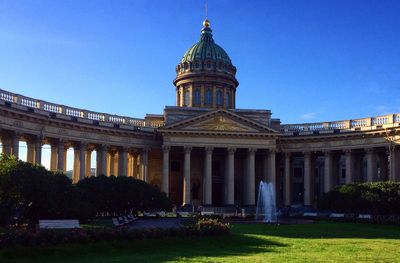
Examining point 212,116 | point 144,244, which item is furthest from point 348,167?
point 144,244

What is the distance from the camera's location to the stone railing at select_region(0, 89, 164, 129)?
5841 cm

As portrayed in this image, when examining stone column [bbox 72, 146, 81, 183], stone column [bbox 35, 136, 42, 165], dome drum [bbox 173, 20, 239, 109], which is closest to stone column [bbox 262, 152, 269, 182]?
dome drum [bbox 173, 20, 239, 109]

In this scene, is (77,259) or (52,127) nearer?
(77,259)

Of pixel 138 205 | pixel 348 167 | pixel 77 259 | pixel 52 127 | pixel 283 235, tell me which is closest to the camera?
pixel 77 259

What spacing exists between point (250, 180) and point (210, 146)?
24.8 ft

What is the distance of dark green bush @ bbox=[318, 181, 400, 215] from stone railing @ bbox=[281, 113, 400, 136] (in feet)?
53.8

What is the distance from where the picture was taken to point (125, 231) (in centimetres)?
2920

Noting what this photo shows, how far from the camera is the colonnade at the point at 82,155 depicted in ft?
192

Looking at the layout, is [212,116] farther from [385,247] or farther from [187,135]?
[385,247]

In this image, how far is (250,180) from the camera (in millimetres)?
76000

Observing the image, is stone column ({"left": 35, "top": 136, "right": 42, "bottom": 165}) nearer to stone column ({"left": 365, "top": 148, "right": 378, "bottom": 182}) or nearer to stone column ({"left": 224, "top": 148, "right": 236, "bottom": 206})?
stone column ({"left": 224, "top": 148, "right": 236, "bottom": 206})

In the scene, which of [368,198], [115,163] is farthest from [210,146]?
[368,198]

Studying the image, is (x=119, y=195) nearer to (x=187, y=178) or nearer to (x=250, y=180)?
(x=187, y=178)

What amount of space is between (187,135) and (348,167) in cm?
2311
